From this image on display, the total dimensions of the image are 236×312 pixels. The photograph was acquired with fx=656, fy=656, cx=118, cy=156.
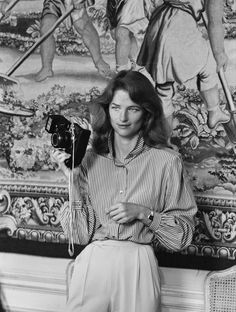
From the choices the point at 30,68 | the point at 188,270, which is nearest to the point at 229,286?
the point at 188,270

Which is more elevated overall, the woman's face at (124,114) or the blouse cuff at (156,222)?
the woman's face at (124,114)

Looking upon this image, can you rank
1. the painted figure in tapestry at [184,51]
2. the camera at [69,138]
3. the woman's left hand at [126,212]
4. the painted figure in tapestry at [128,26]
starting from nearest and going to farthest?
the woman's left hand at [126,212]
the camera at [69,138]
the painted figure in tapestry at [184,51]
the painted figure in tapestry at [128,26]

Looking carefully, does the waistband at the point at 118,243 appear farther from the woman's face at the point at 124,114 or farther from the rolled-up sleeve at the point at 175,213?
the woman's face at the point at 124,114

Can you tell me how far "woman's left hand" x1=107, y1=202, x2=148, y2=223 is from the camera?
7.48 feet

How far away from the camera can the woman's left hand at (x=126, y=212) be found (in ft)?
7.48

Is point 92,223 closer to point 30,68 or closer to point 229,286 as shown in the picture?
point 229,286

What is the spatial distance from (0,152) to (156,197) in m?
1.17

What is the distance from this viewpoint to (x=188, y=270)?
116 inches

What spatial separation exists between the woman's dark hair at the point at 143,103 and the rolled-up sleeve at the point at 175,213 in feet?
0.40

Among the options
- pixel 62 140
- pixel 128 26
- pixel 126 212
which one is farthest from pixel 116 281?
pixel 128 26

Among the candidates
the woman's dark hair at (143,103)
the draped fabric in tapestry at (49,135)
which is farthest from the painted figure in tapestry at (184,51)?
the woman's dark hair at (143,103)

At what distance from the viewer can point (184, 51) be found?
9.57 feet

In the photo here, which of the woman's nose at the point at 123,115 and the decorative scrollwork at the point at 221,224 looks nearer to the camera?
the woman's nose at the point at 123,115

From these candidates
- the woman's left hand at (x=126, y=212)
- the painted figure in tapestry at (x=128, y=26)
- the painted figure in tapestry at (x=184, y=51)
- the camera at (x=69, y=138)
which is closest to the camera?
the woman's left hand at (x=126, y=212)
